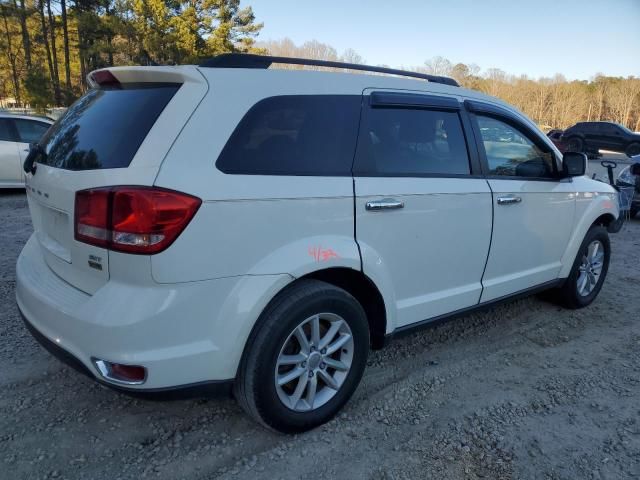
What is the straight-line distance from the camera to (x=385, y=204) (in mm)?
2566

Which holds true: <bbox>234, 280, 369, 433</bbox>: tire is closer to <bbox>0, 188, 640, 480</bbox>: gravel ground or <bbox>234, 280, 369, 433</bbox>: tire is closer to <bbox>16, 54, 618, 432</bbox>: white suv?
<bbox>16, 54, 618, 432</bbox>: white suv

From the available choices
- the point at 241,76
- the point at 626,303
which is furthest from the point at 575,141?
the point at 241,76

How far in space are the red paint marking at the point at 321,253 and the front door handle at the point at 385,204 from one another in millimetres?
326

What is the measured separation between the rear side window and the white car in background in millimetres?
7913

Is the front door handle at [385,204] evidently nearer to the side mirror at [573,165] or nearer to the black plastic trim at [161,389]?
the black plastic trim at [161,389]

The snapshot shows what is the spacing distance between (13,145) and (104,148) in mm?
7831

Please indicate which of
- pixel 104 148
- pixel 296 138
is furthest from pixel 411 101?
pixel 104 148

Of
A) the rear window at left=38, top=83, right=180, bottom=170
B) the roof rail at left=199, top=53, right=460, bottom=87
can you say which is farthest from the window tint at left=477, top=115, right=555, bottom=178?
the rear window at left=38, top=83, right=180, bottom=170

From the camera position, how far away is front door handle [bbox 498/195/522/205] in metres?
3.23

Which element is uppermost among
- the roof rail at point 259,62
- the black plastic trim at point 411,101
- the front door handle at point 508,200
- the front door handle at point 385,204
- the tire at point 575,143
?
the roof rail at point 259,62

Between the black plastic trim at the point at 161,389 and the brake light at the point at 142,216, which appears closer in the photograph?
the brake light at the point at 142,216

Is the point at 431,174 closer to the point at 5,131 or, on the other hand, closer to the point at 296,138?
the point at 296,138

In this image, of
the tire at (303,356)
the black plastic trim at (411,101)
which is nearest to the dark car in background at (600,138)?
the black plastic trim at (411,101)

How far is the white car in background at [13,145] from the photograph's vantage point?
8492mm
